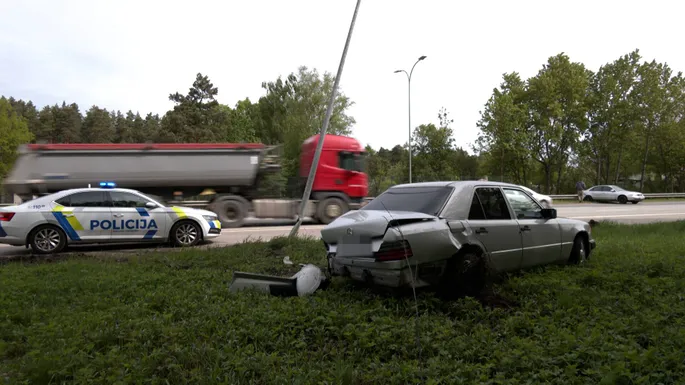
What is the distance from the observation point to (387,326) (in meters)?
4.02

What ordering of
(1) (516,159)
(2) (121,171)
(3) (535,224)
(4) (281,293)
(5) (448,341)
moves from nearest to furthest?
1. (5) (448,341)
2. (4) (281,293)
3. (3) (535,224)
4. (2) (121,171)
5. (1) (516,159)

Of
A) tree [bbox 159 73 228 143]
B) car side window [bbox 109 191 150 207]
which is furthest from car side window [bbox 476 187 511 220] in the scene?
tree [bbox 159 73 228 143]

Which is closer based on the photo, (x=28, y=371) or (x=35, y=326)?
(x=28, y=371)

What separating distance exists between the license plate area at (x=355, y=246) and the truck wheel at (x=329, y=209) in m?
11.5

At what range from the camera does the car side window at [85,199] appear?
948cm

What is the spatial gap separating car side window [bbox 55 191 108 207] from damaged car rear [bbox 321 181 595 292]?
644cm

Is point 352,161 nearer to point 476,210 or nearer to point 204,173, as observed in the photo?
point 204,173

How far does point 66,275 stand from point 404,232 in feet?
16.8

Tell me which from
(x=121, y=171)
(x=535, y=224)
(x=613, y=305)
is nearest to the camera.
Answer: (x=613, y=305)

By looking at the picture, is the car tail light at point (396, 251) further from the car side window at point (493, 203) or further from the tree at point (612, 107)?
the tree at point (612, 107)

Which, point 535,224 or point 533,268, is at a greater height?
point 535,224

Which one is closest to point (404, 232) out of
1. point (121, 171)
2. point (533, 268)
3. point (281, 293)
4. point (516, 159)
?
point (281, 293)

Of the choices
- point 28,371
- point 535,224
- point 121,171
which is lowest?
point 28,371

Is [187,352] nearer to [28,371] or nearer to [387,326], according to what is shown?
[28,371]
